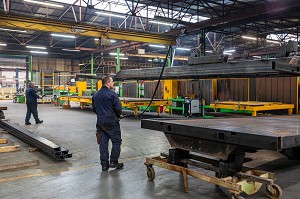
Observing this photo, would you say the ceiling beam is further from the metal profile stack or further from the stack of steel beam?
the metal profile stack

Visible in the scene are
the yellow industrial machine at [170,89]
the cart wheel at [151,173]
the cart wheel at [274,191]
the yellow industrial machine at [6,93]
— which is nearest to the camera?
the cart wheel at [274,191]

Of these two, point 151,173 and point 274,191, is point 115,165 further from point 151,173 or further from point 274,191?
point 274,191

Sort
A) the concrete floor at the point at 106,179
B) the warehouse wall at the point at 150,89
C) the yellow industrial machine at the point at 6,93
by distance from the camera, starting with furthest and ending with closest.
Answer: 1. the yellow industrial machine at the point at 6,93
2. the warehouse wall at the point at 150,89
3. the concrete floor at the point at 106,179

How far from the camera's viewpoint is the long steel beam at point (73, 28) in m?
10.6

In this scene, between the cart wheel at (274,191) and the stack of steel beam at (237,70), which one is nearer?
the cart wheel at (274,191)

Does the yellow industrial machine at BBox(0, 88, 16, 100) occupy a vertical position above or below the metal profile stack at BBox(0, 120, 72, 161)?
above

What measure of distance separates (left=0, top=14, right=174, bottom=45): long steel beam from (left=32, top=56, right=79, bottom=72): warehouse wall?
20.8 metres

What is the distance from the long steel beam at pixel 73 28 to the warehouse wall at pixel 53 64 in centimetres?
2079

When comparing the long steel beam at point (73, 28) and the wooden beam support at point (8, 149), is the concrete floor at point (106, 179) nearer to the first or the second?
the wooden beam support at point (8, 149)

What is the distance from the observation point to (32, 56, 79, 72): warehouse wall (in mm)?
31484

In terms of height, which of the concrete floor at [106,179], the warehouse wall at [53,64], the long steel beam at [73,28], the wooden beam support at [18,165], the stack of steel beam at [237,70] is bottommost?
the concrete floor at [106,179]

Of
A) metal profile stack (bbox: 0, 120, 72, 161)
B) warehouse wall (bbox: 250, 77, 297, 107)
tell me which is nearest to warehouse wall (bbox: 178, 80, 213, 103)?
warehouse wall (bbox: 250, 77, 297, 107)

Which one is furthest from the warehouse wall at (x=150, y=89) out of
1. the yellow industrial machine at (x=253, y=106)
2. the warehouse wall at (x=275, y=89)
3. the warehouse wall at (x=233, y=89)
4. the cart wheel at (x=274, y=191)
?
the cart wheel at (x=274, y=191)

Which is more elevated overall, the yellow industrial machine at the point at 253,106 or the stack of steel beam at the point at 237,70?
the stack of steel beam at the point at 237,70
